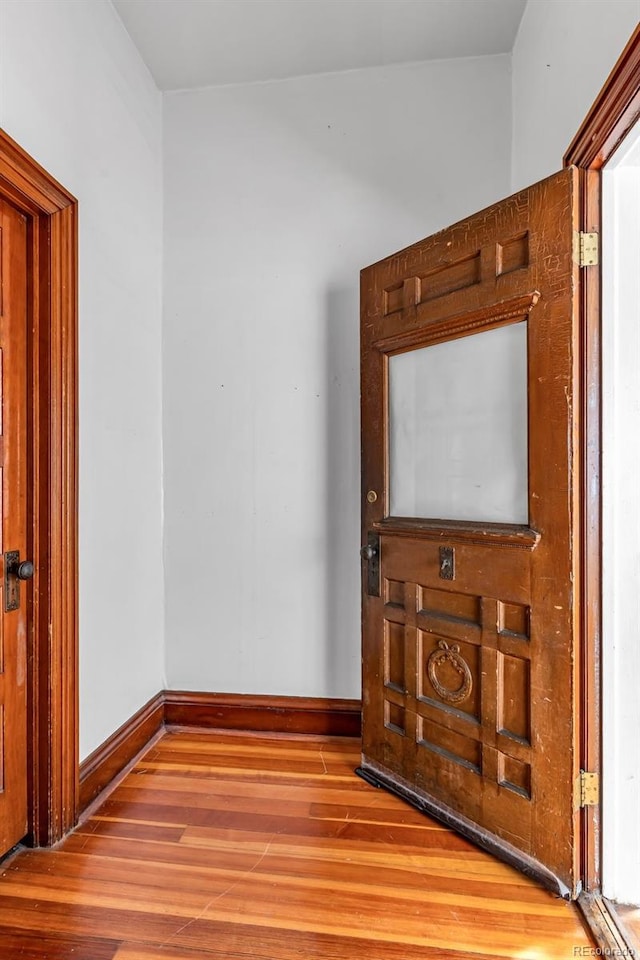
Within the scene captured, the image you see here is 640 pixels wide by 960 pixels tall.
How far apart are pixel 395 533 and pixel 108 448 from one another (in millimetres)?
1145

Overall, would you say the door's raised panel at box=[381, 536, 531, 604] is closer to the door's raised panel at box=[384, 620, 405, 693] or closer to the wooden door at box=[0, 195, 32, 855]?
the door's raised panel at box=[384, 620, 405, 693]

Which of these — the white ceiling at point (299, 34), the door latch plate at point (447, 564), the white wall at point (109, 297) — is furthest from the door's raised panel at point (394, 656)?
the white ceiling at point (299, 34)

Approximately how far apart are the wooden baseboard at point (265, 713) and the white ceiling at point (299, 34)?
9.25 ft

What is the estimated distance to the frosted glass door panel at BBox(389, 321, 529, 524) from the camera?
1.65 metres

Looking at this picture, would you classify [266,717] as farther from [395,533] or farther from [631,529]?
[631,529]

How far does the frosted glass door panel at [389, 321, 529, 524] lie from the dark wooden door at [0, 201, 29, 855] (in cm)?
128

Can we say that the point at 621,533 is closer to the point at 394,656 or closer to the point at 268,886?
the point at 394,656

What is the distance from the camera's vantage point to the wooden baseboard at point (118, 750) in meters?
1.85

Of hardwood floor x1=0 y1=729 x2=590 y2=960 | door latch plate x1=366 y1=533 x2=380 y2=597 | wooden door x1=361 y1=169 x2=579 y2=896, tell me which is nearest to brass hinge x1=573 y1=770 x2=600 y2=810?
wooden door x1=361 y1=169 x2=579 y2=896

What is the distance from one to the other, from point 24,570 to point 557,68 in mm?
2323

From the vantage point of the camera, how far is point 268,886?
1.50 m

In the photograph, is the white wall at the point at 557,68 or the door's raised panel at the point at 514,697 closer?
the white wall at the point at 557,68

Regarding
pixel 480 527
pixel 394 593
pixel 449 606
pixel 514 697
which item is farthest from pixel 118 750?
pixel 480 527

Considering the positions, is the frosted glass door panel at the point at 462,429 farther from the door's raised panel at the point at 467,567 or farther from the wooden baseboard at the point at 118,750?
the wooden baseboard at the point at 118,750
